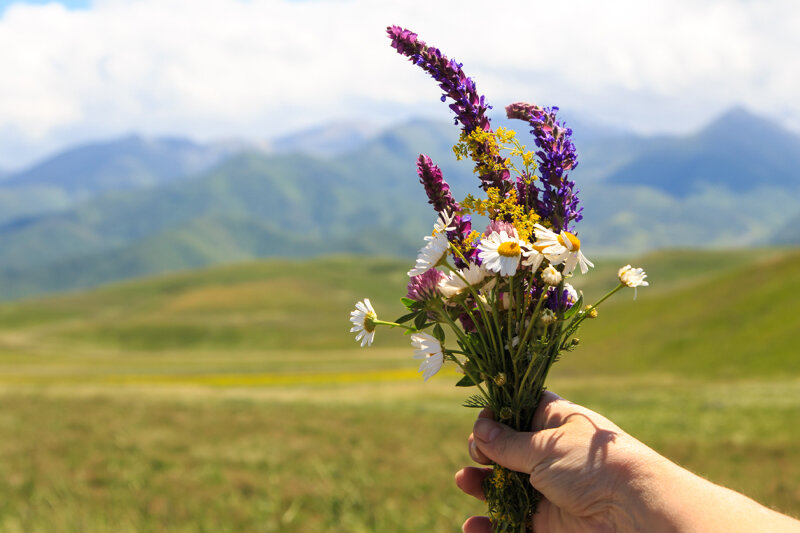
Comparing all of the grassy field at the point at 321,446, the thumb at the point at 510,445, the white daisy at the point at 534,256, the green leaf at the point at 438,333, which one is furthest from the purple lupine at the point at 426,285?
the grassy field at the point at 321,446

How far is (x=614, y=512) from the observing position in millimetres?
2668

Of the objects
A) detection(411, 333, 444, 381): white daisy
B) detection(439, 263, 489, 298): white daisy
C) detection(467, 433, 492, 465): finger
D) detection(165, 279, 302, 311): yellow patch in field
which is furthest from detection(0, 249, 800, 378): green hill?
detection(439, 263, 489, 298): white daisy

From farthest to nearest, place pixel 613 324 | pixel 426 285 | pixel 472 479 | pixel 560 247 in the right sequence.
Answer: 1. pixel 613 324
2. pixel 472 479
3. pixel 426 285
4. pixel 560 247

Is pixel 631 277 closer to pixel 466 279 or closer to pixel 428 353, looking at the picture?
pixel 466 279

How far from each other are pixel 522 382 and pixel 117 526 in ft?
22.2

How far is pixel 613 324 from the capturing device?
78312 mm

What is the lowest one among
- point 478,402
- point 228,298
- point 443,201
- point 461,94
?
point 228,298

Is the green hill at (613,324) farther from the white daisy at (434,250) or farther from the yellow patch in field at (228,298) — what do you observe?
the white daisy at (434,250)

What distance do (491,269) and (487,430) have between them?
0.78 m

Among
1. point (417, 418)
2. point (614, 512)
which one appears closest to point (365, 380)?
point (417, 418)

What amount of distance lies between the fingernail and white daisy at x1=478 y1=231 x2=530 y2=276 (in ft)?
2.59

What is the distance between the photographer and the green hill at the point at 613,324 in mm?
54031

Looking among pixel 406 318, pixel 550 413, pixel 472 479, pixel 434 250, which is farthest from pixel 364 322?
pixel 472 479

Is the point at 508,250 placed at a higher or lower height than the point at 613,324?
lower
